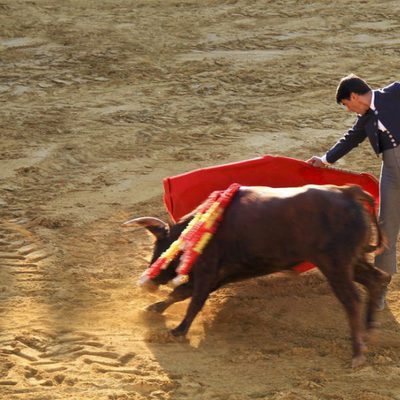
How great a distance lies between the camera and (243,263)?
21.9ft

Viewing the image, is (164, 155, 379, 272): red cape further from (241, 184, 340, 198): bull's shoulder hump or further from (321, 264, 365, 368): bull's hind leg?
(321, 264, 365, 368): bull's hind leg

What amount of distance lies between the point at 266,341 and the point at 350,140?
1.62 m

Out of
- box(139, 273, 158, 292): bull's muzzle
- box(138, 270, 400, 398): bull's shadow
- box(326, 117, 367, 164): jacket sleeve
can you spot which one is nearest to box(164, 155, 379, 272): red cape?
box(326, 117, 367, 164): jacket sleeve

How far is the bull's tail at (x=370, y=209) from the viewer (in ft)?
21.1

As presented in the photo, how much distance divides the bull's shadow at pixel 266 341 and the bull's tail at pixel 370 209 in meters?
0.60

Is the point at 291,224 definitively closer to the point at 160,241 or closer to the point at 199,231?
the point at 199,231

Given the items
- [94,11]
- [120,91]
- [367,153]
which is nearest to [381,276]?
[367,153]

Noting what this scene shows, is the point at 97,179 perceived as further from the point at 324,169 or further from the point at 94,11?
the point at 94,11

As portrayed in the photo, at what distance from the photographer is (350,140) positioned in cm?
711

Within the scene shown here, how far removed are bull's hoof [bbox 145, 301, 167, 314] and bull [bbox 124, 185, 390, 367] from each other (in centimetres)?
19

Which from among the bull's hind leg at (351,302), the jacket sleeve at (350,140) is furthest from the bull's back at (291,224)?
the jacket sleeve at (350,140)

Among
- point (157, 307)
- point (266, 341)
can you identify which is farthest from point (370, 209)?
point (157, 307)

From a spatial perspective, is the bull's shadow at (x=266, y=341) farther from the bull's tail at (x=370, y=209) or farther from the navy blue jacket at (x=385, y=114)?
the navy blue jacket at (x=385, y=114)

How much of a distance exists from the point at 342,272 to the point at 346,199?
0.49m
